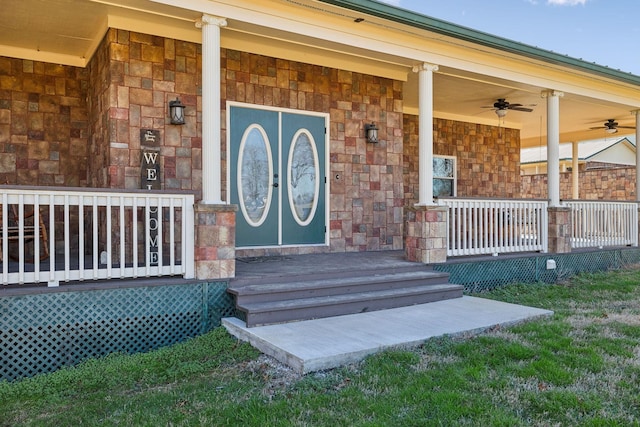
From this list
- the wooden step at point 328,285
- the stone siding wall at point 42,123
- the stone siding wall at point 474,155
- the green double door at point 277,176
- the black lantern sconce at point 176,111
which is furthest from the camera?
the stone siding wall at point 474,155

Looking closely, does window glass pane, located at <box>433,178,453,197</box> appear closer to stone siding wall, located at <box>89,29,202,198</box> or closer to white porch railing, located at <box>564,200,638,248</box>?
white porch railing, located at <box>564,200,638,248</box>

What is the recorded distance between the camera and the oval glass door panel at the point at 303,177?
6.68m

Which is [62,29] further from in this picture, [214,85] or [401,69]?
[401,69]

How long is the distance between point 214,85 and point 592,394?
13.2ft

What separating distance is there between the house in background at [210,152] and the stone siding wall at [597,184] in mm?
7254

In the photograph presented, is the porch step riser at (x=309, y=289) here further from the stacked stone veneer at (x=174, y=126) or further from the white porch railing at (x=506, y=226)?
the white porch railing at (x=506, y=226)

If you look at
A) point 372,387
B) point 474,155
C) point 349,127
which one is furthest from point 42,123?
point 474,155

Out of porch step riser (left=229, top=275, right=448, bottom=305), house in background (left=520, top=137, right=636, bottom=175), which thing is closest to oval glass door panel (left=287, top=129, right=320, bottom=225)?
porch step riser (left=229, top=275, right=448, bottom=305)

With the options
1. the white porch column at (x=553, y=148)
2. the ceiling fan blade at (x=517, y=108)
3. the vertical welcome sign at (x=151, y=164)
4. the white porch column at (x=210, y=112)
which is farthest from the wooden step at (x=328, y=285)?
the ceiling fan blade at (x=517, y=108)

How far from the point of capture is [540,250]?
7398 millimetres

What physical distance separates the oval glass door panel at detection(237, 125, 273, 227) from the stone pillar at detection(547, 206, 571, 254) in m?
4.36

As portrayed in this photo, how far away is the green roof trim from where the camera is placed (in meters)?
5.31

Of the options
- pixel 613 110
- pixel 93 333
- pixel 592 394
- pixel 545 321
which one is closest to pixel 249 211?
pixel 93 333

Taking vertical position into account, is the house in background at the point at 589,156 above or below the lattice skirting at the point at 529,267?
above
